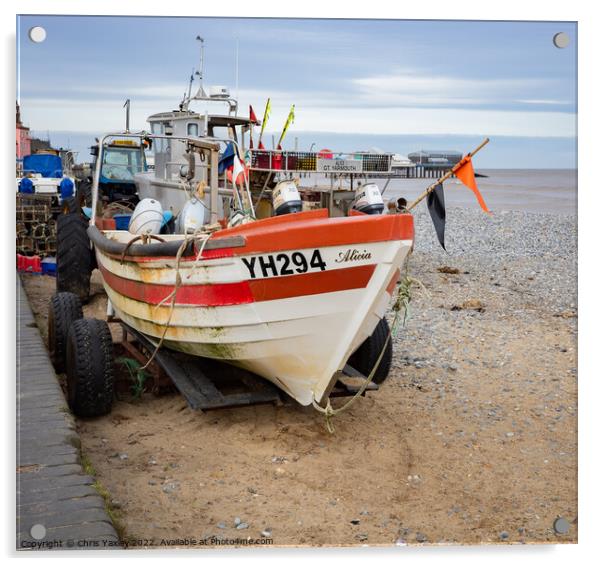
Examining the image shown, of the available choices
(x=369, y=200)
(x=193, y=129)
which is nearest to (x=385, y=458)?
(x=369, y=200)

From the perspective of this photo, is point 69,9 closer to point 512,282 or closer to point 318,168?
point 318,168

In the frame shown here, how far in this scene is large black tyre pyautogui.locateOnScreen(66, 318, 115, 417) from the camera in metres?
5.23

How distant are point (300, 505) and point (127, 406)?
6.53ft

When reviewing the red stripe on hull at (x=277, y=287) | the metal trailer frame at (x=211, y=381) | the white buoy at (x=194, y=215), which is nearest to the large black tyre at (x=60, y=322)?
the metal trailer frame at (x=211, y=381)

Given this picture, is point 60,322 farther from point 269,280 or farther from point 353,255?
point 353,255

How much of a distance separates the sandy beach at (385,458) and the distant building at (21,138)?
1844 mm

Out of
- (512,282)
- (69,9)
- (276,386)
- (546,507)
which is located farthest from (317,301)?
(512,282)

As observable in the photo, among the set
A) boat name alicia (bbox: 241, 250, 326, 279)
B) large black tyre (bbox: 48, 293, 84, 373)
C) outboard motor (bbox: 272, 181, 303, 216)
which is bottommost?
large black tyre (bbox: 48, 293, 84, 373)

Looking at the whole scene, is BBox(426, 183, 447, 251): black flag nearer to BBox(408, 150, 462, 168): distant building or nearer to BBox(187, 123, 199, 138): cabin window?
BBox(408, 150, 462, 168): distant building

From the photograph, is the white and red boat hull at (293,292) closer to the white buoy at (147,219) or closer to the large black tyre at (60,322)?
the white buoy at (147,219)

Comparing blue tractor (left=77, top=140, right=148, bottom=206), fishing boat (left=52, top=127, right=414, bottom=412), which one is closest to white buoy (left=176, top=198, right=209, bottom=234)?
fishing boat (left=52, top=127, right=414, bottom=412)

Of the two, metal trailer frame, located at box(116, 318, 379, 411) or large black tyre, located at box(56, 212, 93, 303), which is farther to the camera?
large black tyre, located at box(56, 212, 93, 303)

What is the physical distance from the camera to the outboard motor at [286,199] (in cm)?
607

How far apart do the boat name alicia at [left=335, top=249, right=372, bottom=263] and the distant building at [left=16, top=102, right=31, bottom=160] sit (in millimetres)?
1784
